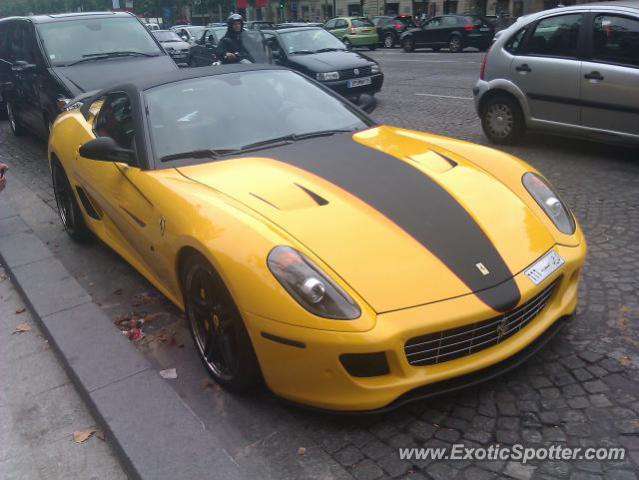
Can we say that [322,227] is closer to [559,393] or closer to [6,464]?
[559,393]

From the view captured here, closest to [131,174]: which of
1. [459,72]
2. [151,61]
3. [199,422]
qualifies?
[199,422]

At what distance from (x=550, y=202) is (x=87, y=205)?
3276mm

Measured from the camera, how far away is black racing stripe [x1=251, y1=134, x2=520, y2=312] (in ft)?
8.66

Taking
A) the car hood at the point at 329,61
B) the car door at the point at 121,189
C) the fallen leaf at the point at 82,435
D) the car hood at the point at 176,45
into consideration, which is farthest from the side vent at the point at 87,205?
the car hood at the point at 176,45

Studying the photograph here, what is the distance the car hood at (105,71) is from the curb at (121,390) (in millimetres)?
3431

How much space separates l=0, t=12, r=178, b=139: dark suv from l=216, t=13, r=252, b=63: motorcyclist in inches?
79.4

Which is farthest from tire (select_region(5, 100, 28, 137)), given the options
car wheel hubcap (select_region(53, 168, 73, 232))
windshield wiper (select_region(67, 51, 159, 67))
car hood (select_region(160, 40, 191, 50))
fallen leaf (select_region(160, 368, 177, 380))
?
car hood (select_region(160, 40, 191, 50))

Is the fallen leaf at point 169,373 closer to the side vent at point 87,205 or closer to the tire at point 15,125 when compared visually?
the side vent at point 87,205

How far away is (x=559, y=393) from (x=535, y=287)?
0.52m

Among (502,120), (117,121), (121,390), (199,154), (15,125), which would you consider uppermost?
(117,121)

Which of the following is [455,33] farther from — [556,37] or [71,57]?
[71,57]

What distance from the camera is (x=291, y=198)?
3051mm

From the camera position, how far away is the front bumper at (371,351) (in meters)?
2.41

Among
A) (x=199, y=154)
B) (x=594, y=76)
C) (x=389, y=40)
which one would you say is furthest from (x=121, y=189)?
(x=389, y=40)
